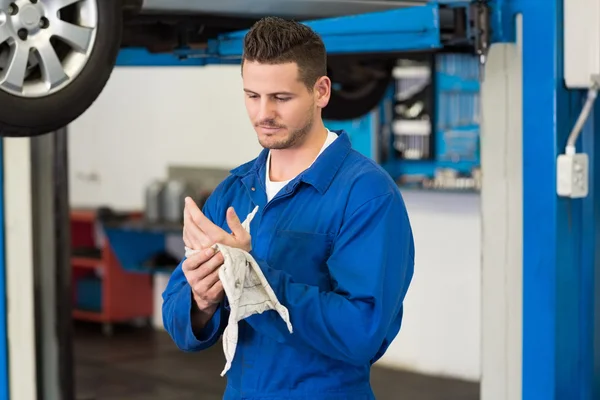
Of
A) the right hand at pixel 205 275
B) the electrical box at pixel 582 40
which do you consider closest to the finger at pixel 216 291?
the right hand at pixel 205 275

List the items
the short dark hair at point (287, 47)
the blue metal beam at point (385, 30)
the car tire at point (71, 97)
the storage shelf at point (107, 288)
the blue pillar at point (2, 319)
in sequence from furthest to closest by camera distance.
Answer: the storage shelf at point (107, 288) < the blue pillar at point (2, 319) < the blue metal beam at point (385, 30) < the car tire at point (71, 97) < the short dark hair at point (287, 47)

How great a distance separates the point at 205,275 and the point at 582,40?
1.66m

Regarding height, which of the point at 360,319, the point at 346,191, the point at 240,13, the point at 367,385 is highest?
the point at 240,13

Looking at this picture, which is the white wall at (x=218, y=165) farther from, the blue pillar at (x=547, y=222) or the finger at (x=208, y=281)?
the finger at (x=208, y=281)

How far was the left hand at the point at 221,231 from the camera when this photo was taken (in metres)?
1.88

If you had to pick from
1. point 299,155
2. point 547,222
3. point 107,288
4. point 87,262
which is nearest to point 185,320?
point 299,155

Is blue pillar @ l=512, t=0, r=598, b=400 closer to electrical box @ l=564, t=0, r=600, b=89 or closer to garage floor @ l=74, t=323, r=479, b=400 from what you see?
electrical box @ l=564, t=0, r=600, b=89

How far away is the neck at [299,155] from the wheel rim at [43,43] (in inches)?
44.4

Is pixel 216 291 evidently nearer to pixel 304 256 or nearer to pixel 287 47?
pixel 304 256

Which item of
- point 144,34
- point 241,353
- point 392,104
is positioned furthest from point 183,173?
point 241,353

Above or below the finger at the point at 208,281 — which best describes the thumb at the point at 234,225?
above

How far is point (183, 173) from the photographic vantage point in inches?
306

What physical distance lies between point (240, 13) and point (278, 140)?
154 cm

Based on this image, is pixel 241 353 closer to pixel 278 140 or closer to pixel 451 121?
pixel 278 140
